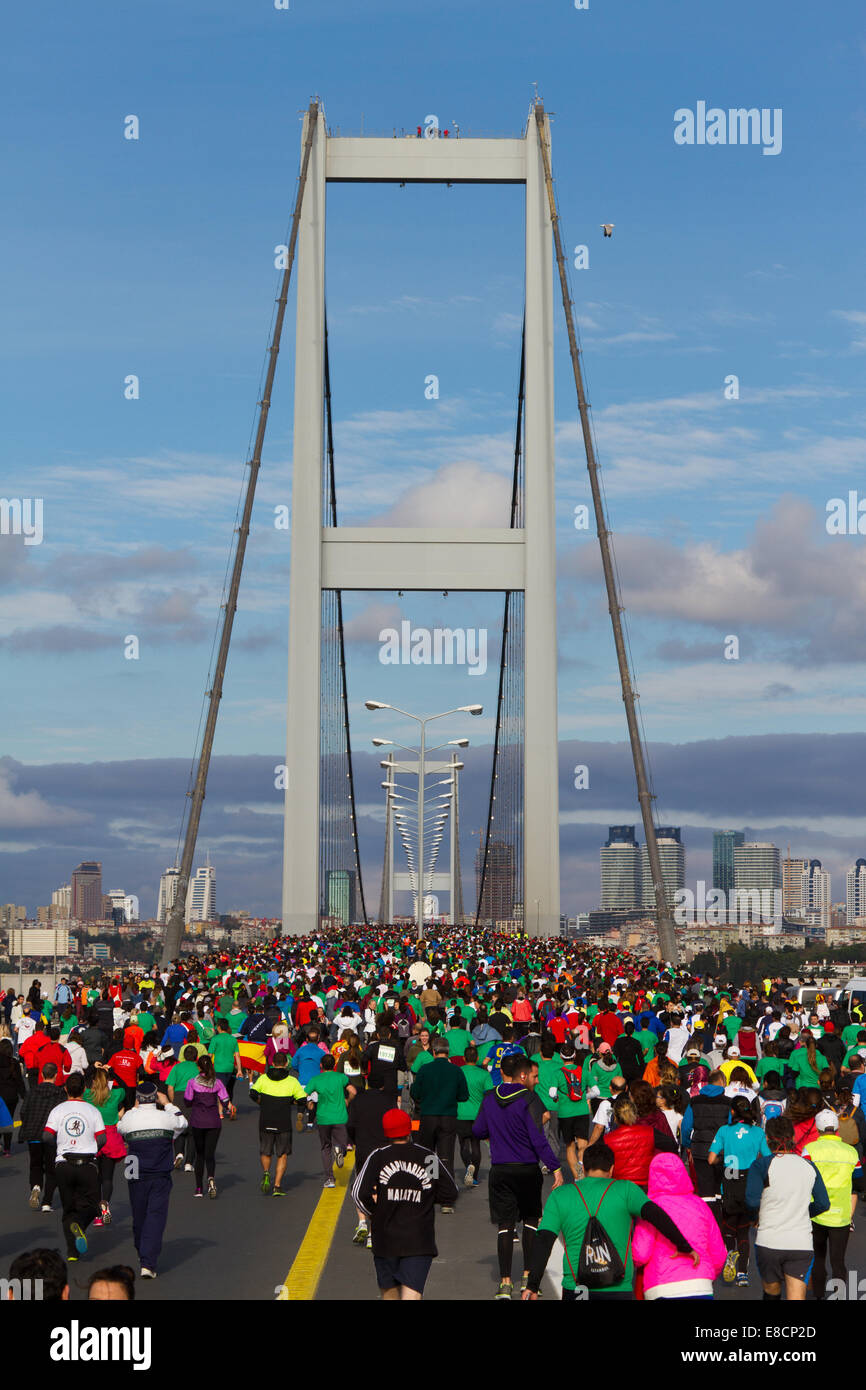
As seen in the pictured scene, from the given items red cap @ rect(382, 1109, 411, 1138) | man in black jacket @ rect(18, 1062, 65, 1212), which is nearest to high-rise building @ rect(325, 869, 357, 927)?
man in black jacket @ rect(18, 1062, 65, 1212)

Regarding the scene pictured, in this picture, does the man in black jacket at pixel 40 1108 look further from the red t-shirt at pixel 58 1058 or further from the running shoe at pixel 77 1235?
the running shoe at pixel 77 1235

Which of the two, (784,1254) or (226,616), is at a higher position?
(226,616)

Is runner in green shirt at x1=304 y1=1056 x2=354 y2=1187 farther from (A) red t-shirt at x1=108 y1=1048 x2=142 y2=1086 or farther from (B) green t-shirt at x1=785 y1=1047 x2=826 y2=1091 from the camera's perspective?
(B) green t-shirt at x1=785 y1=1047 x2=826 y2=1091

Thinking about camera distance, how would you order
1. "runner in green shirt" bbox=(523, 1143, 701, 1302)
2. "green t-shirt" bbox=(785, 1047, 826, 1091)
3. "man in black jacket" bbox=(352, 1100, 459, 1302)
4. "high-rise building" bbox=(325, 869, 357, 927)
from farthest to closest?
"high-rise building" bbox=(325, 869, 357, 927)
"green t-shirt" bbox=(785, 1047, 826, 1091)
"man in black jacket" bbox=(352, 1100, 459, 1302)
"runner in green shirt" bbox=(523, 1143, 701, 1302)

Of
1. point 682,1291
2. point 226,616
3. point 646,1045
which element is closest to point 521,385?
point 226,616

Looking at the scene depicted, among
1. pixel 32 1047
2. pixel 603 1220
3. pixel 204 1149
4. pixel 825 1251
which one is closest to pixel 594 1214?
pixel 603 1220
